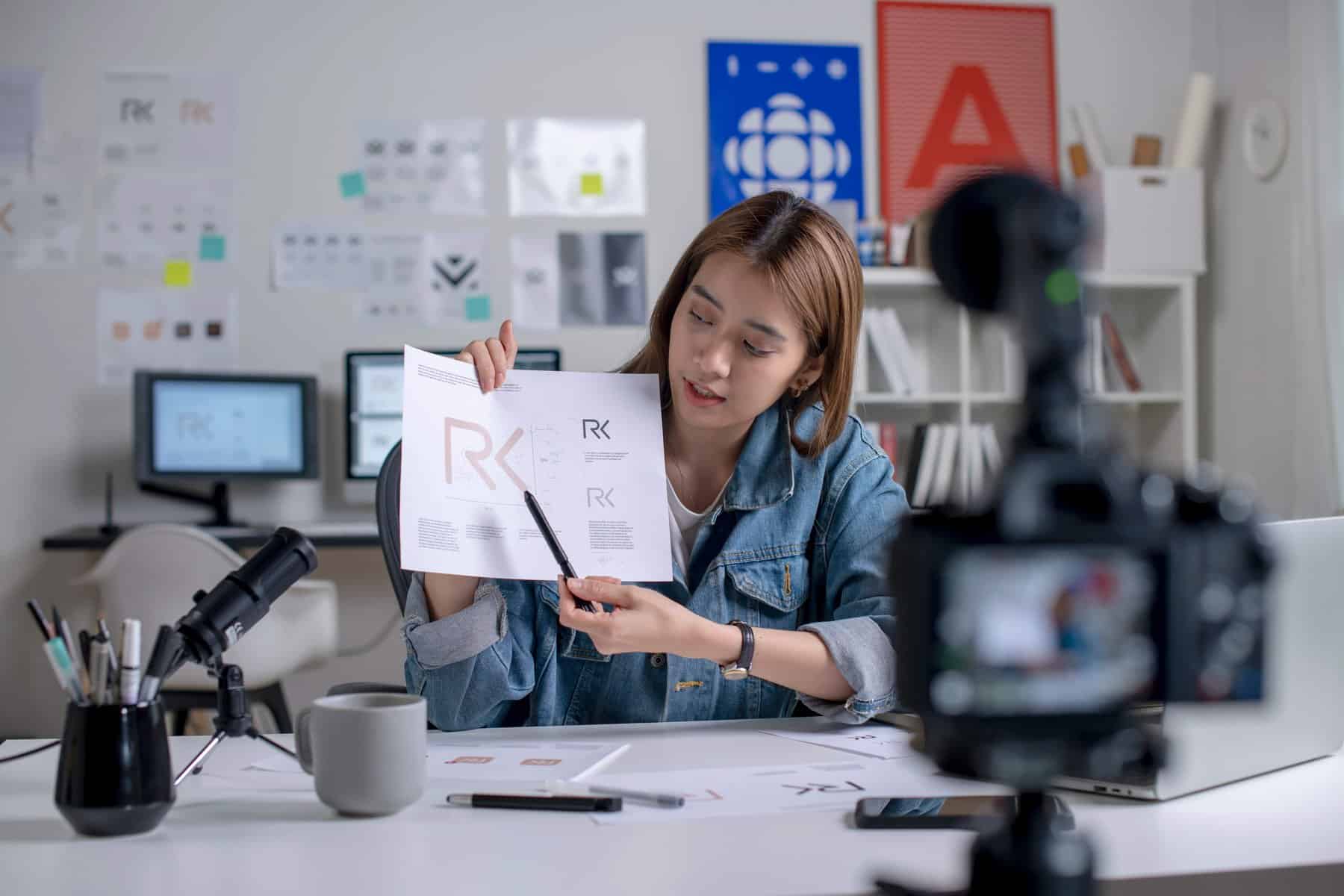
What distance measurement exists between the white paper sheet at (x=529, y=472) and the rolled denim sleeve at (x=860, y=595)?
21 centimetres

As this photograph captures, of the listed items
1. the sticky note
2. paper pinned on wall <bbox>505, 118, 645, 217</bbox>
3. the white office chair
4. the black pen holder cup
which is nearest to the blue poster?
paper pinned on wall <bbox>505, 118, 645, 217</bbox>

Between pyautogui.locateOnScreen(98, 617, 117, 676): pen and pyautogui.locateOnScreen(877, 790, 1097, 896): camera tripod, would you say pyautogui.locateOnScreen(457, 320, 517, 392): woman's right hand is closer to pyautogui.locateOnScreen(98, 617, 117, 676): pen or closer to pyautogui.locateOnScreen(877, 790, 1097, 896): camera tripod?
pyautogui.locateOnScreen(98, 617, 117, 676): pen

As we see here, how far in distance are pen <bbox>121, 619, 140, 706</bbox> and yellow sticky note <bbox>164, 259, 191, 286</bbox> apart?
9.97ft

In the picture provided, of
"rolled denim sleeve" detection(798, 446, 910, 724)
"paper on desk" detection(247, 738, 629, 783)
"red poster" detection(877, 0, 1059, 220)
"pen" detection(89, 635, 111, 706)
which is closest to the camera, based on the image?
"pen" detection(89, 635, 111, 706)

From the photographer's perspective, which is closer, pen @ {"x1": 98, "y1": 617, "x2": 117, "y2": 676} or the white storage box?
pen @ {"x1": 98, "y1": 617, "x2": 117, "y2": 676}

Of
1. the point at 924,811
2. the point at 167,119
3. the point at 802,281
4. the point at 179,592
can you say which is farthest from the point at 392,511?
the point at 167,119

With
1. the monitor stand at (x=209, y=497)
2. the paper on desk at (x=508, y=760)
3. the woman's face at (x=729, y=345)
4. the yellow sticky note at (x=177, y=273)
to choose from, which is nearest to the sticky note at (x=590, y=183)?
the yellow sticky note at (x=177, y=273)

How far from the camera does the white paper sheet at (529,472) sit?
1.15 metres

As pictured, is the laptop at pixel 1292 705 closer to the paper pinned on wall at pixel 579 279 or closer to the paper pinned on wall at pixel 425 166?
the paper pinned on wall at pixel 579 279

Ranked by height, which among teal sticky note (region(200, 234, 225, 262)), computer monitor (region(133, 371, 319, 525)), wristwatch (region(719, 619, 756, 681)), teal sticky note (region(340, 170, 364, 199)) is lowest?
wristwatch (region(719, 619, 756, 681))

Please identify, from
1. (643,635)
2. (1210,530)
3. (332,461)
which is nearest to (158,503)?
(332,461)

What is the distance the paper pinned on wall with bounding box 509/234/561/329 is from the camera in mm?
3768

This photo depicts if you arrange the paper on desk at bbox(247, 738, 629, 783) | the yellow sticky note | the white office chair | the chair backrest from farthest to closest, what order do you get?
the yellow sticky note, the white office chair, the chair backrest, the paper on desk at bbox(247, 738, 629, 783)

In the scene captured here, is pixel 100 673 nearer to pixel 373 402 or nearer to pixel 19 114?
pixel 373 402
